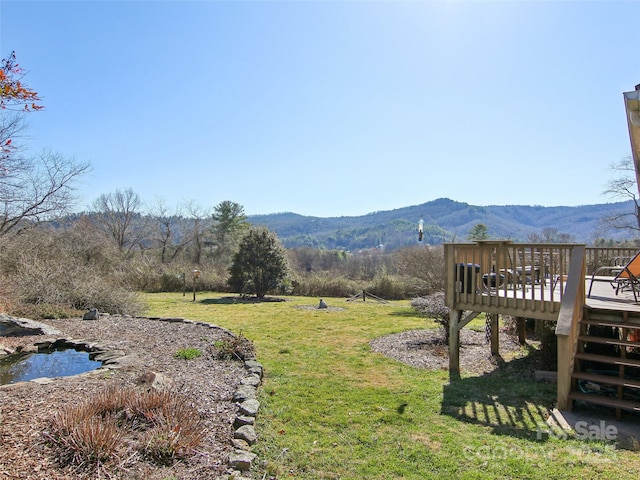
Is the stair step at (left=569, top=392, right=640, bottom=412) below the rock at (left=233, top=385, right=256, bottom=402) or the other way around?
the other way around

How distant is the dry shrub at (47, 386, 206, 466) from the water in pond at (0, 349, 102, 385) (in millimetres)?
2093

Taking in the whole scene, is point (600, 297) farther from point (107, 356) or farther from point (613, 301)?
point (107, 356)

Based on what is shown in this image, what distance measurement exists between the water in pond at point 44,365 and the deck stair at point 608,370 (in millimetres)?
6416

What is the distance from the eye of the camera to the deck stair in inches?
159

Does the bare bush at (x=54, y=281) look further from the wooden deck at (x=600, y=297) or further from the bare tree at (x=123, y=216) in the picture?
the bare tree at (x=123, y=216)

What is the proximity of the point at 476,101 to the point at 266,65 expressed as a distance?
622cm

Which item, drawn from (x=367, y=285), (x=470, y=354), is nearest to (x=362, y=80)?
(x=470, y=354)

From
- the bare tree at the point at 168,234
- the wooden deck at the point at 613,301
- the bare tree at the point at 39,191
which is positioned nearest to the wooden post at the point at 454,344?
the wooden deck at the point at 613,301

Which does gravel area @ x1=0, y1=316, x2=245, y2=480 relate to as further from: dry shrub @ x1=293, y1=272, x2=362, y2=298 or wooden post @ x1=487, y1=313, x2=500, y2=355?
dry shrub @ x1=293, y1=272, x2=362, y2=298

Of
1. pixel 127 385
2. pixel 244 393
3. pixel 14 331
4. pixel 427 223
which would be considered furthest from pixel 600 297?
pixel 427 223

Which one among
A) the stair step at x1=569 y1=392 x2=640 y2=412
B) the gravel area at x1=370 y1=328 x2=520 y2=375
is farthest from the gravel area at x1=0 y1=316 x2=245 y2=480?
the stair step at x1=569 y1=392 x2=640 y2=412

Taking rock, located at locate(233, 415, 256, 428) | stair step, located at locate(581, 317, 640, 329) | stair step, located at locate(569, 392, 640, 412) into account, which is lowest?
rock, located at locate(233, 415, 256, 428)

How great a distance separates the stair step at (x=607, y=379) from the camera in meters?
3.99

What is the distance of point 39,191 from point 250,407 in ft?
55.9
